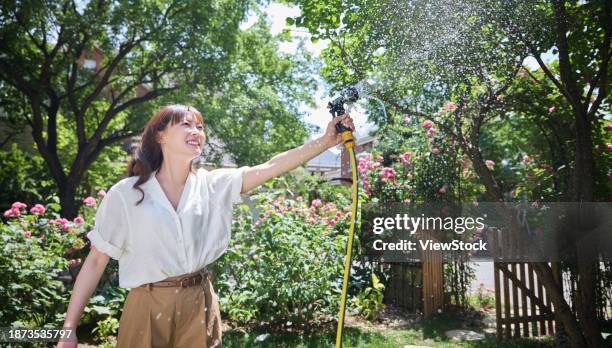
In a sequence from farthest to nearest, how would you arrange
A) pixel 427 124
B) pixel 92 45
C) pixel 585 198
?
1. pixel 92 45
2. pixel 427 124
3. pixel 585 198

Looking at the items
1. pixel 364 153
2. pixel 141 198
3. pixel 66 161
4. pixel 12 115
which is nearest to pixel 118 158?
pixel 66 161

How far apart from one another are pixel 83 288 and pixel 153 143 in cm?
62

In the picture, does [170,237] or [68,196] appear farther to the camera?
[68,196]

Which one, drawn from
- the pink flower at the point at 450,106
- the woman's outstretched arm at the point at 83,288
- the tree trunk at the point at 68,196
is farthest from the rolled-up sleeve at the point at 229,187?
the tree trunk at the point at 68,196

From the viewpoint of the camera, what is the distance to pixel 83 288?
1.50 m

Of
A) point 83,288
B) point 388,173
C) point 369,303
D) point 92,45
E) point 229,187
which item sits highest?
point 92,45

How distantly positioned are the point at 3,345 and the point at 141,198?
2381 millimetres

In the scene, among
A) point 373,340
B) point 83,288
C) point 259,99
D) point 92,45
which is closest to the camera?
point 83,288

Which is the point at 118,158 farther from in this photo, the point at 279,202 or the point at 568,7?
the point at 568,7

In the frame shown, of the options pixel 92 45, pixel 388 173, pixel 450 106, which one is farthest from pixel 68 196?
pixel 450 106

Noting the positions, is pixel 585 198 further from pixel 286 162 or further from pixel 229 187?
pixel 229 187

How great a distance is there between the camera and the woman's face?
171 centimetres

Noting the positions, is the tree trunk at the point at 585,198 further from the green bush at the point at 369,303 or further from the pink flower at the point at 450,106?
the green bush at the point at 369,303

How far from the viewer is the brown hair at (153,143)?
1732mm
